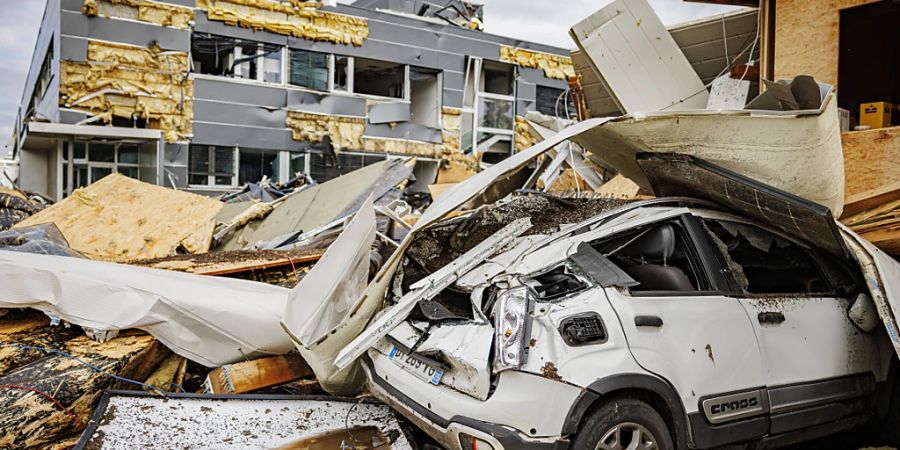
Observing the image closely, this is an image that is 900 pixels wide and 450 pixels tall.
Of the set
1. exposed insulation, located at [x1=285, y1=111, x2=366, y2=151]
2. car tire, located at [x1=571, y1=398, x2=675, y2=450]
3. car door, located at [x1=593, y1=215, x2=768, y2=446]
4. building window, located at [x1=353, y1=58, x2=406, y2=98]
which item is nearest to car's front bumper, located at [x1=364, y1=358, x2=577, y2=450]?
car tire, located at [x1=571, y1=398, x2=675, y2=450]

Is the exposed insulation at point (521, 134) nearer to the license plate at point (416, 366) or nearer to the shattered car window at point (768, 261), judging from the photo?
the shattered car window at point (768, 261)

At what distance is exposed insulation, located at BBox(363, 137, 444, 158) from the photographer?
22234 millimetres

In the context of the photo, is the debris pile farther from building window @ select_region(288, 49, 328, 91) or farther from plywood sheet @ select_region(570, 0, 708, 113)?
building window @ select_region(288, 49, 328, 91)

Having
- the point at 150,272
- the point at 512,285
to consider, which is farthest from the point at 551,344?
the point at 150,272

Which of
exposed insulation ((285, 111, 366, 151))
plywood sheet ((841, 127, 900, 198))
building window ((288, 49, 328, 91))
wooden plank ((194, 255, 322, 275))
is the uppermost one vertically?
building window ((288, 49, 328, 91))

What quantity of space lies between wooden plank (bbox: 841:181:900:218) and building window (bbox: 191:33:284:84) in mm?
17678

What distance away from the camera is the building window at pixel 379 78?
22875mm

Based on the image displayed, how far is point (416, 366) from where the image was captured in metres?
3.77

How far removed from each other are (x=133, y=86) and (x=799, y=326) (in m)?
18.5

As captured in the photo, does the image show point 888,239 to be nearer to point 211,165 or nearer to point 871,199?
point 871,199

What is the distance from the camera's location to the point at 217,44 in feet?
64.5

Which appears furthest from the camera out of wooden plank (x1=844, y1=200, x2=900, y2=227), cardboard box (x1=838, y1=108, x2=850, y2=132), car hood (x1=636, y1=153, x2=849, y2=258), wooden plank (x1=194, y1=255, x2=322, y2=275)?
cardboard box (x1=838, y1=108, x2=850, y2=132)

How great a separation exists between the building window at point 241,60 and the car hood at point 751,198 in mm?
17652

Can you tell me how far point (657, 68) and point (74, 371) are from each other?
685cm
